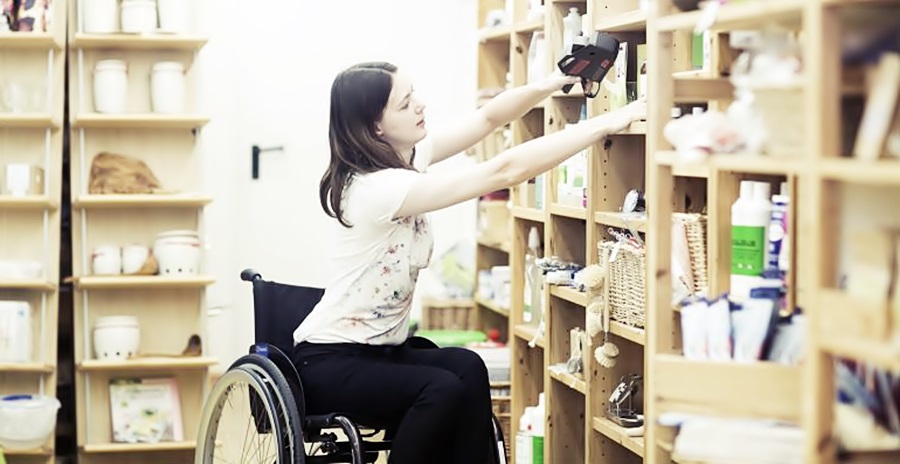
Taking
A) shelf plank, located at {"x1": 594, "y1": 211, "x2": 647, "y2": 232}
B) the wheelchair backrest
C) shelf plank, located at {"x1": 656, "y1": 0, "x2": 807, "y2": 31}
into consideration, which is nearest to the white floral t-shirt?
the wheelchair backrest

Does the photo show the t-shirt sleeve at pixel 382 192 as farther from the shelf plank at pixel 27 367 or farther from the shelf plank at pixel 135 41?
the shelf plank at pixel 27 367

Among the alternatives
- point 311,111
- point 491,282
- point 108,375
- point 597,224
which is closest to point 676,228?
point 597,224

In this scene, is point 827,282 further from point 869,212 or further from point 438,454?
point 438,454

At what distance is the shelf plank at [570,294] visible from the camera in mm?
3822

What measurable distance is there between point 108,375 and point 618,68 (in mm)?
2376

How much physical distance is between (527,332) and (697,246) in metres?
1.36

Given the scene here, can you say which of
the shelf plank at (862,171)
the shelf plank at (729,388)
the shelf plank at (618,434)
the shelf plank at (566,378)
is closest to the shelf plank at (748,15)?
the shelf plank at (862,171)

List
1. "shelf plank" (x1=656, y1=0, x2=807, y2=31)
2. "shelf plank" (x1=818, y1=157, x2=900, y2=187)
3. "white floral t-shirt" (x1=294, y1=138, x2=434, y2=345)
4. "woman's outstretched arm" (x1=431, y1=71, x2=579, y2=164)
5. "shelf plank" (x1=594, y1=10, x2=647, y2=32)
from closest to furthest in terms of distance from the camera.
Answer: "shelf plank" (x1=818, y1=157, x2=900, y2=187)
"shelf plank" (x1=656, y1=0, x2=807, y2=31)
"white floral t-shirt" (x1=294, y1=138, x2=434, y2=345)
"shelf plank" (x1=594, y1=10, x2=647, y2=32)
"woman's outstretched arm" (x1=431, y1=71, x2=579, y2=164)

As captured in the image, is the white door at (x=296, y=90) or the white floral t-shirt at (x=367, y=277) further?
the white door at (x=296, y=90)

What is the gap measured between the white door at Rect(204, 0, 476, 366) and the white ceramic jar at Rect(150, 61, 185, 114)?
1.07 metres

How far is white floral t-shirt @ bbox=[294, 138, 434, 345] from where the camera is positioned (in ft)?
11.0

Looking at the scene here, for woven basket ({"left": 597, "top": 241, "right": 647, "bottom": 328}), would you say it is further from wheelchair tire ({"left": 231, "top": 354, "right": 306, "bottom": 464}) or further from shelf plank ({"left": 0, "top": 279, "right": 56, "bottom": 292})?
shelf plank ({"left": 0, "top": 279, "right": 56, "bottom": 292})

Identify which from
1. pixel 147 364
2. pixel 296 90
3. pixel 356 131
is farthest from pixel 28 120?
pixel 356 131

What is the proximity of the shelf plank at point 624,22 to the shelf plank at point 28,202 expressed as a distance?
216cm
